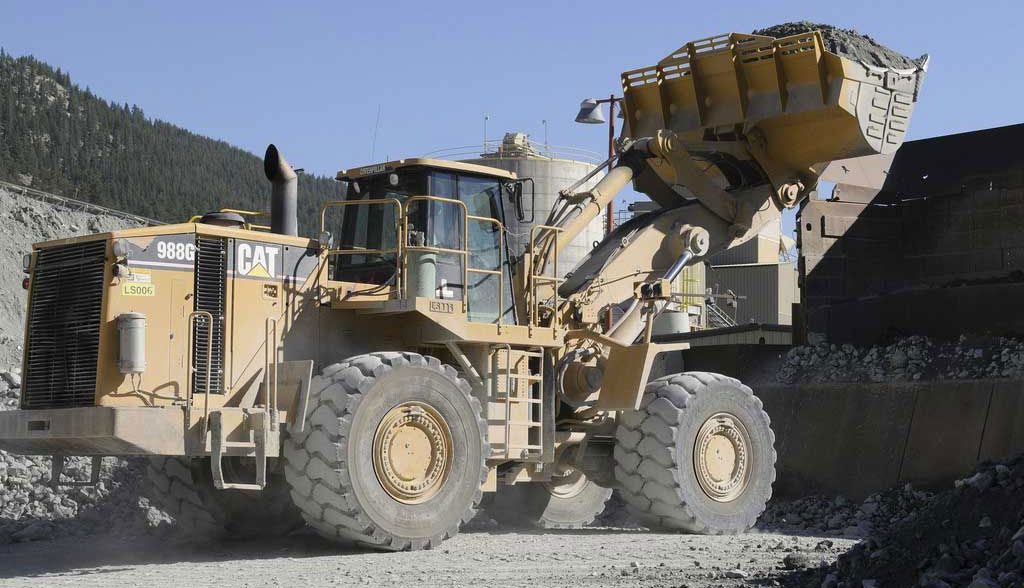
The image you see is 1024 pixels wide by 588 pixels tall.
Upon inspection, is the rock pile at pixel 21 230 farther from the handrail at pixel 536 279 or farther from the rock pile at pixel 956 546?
the rock pile at pixel 956 546

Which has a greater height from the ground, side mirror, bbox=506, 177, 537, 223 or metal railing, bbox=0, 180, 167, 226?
metal railing, bbox=0, 180, 167, 226

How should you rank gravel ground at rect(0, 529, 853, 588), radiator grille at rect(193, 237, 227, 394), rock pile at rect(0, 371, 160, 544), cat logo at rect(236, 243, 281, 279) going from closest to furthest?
gravel ground at rect(0, 529, 853, 588), radiator grille at rect(193, 237, 227, 394), cat logo at rect(236, 243, 281, 279), rock pile at rect(0, 371, 160, 544)

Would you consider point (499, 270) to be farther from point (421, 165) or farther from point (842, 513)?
point (842, 513)

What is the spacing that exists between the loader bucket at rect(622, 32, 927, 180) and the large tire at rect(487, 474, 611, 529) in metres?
3.84

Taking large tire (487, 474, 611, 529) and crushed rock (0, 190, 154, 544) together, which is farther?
large tire (487, 474, 611, 529)

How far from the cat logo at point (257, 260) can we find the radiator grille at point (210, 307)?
0.47 feet

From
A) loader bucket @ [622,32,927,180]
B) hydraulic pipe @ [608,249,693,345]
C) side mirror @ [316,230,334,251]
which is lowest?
hydraulic pipe @ [608,249,693,345]

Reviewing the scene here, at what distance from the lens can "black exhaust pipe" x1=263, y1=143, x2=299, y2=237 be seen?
35.4ft

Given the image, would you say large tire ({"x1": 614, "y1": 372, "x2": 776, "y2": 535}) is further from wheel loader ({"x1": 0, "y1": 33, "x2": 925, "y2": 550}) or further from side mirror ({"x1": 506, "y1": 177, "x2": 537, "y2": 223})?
side mirror ({"x1": 506, "y1": 177, "x2": 537, "y2": 223})

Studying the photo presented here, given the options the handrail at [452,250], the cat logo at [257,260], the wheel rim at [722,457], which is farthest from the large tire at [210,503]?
the wheel rim at [722,457]

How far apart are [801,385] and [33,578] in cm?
915

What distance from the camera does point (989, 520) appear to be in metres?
7.21

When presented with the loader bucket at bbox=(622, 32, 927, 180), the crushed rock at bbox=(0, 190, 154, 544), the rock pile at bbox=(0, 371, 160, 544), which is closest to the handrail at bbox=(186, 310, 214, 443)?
the crushed rock at bbox=(0, 190, 154, 544)

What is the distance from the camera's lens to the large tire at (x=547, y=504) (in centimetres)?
1341
